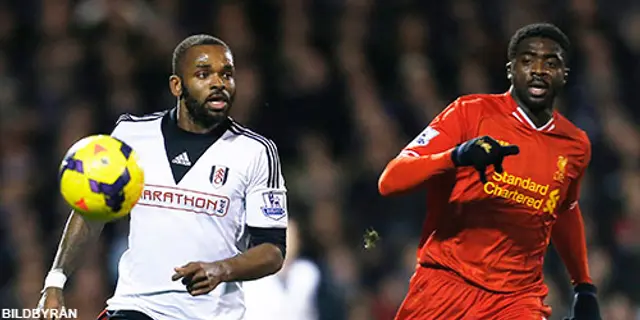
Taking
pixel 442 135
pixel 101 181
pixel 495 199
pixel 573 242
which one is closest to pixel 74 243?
pixel 101 181

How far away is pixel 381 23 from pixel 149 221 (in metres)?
6.58

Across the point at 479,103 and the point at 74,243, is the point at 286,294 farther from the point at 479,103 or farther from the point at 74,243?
the point at 74,243

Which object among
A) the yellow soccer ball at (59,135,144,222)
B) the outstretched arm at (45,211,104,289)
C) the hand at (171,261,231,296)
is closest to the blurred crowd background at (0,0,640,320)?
the outstretched arm at (45,211,104,289)

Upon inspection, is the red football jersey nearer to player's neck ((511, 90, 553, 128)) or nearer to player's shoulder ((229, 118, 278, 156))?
player's neck ((511, 90, 553, 128))

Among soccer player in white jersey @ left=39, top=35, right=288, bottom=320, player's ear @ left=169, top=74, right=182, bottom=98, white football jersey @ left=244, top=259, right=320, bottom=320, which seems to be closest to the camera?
soccer player in white jersey @ left=39, top=35, right=288, bottom=320

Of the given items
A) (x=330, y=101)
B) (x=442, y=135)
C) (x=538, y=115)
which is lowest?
(x=442, y=135)

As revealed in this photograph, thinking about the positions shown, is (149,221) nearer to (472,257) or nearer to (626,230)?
(472,257)

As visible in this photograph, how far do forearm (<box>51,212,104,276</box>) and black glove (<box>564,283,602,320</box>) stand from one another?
2566mm

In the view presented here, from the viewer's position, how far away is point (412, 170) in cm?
586

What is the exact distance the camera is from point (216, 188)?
5.75 m

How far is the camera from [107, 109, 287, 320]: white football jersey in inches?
224

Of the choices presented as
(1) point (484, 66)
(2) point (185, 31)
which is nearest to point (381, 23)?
(1) point (484, 66)

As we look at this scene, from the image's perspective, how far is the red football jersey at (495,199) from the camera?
6.17 metres

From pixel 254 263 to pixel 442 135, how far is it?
3.84ft
